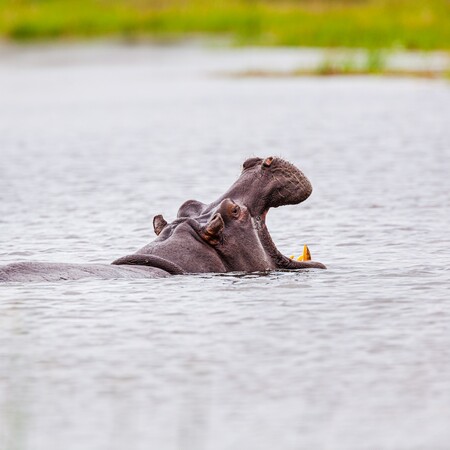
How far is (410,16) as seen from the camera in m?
37.5

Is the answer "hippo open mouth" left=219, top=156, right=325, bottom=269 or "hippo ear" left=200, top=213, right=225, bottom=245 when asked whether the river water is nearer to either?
"hippo ear" left=200, top=213, right=225, bottom=245

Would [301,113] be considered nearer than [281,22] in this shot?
Yes

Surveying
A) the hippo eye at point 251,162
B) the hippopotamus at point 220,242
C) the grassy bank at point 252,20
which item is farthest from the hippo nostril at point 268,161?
the grassy bank at point 252,20

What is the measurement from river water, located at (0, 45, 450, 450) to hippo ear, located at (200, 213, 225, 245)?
0.25 metres

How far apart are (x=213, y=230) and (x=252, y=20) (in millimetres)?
35282

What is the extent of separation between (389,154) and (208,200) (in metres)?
4.09

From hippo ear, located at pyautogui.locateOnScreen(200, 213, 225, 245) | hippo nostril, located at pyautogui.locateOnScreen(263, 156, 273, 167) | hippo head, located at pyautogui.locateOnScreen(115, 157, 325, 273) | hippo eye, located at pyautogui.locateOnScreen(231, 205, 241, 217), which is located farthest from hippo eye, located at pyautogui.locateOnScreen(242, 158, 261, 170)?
hippo ear, located at pyautogui.locateOnScreen(200, 213, 225, 245)

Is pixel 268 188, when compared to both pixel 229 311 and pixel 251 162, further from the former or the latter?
pixel 229 311

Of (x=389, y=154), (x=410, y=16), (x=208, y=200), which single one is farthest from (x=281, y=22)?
(x=208, y=200)

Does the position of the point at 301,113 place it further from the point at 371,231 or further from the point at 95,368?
the point at 95,368

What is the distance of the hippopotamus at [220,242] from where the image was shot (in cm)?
842

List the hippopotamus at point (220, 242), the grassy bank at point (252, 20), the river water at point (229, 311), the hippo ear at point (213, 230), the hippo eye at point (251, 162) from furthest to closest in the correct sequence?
1. the grassy bank at point (252, 20)
2. the hippo eye at point (251, 162)
3. the hippopotamus at point (220, 242)
4. the hippo ear at point (213, 230)
5. the river water at point (229, 311)

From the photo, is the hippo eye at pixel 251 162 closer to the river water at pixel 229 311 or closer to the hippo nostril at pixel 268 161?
the hippo nostril at pixel 268 161

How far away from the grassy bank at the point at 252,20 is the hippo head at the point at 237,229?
23996mm
